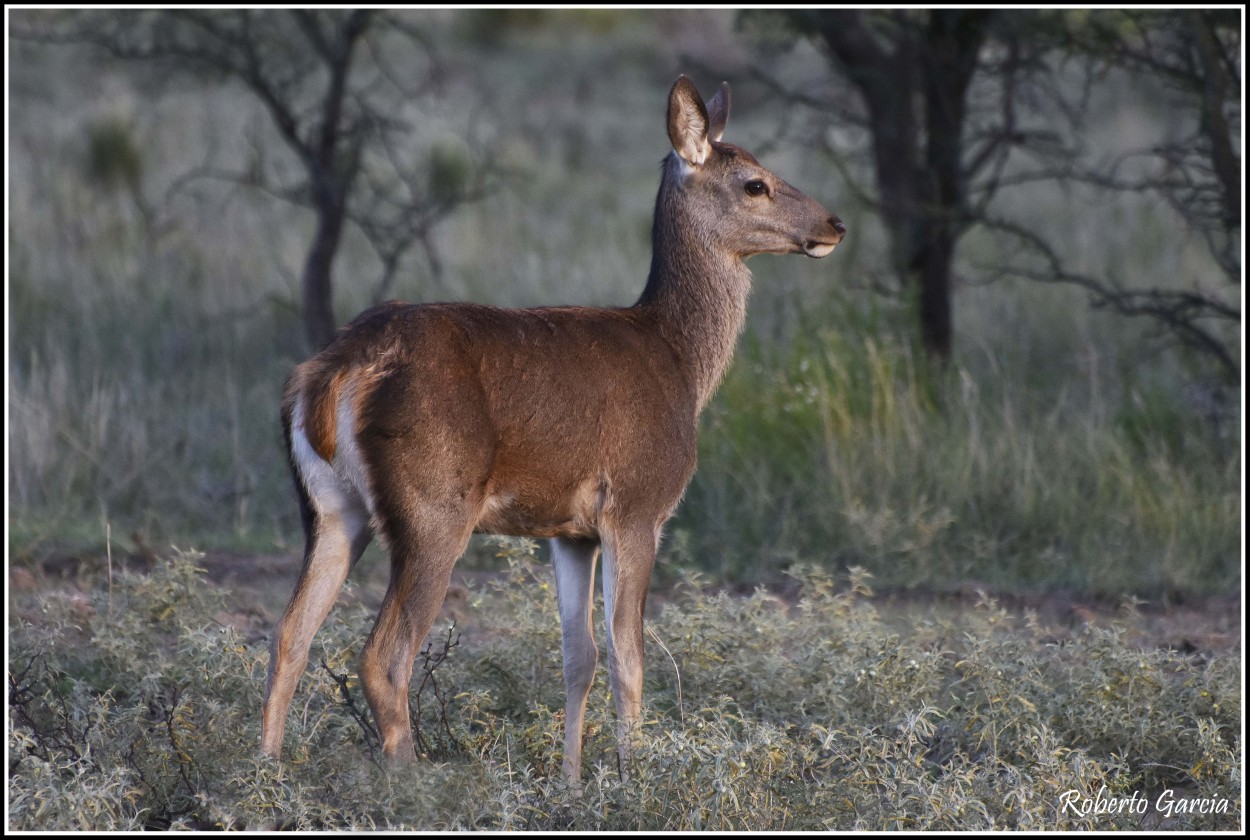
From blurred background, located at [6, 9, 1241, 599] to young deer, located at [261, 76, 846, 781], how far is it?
7.59 feet

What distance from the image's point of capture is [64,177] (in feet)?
→ 53.0

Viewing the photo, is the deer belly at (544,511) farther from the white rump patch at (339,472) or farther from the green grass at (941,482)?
the green grass at (941,482)

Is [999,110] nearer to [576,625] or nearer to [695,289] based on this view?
[695,289]

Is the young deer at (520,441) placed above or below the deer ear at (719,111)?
below

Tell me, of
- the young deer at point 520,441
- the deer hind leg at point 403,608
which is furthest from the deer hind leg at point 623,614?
the deer hind leg at point 403,608

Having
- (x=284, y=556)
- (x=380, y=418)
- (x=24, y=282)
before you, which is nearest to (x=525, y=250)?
(x=24, y=282)

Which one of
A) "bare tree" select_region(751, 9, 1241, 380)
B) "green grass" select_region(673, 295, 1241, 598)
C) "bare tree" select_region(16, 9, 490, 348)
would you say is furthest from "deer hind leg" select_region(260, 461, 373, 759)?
"bare tree" select_region(16, 9, 490, 348)

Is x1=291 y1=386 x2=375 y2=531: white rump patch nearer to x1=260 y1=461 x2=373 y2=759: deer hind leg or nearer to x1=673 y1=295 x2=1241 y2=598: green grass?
x1=260 y1=461 x2=373 y2=759: deer hind leg

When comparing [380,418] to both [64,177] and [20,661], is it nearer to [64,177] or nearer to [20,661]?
[20,661]

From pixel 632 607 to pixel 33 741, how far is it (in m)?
1.97

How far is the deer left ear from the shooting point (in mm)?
5668

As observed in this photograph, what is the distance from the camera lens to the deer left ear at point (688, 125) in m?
5.67

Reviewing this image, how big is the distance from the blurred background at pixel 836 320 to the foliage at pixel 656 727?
1.46m

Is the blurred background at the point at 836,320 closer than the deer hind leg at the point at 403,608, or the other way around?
the deer hind leg at the point at 403,608
